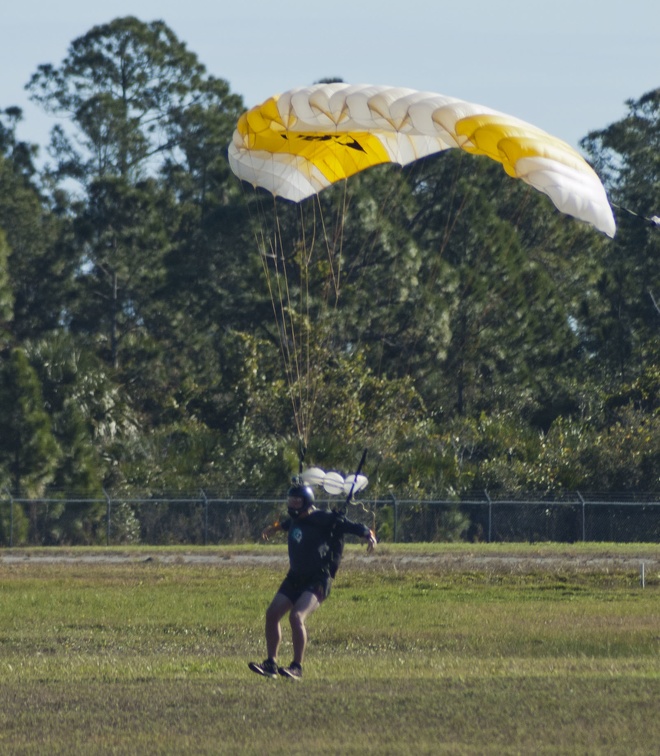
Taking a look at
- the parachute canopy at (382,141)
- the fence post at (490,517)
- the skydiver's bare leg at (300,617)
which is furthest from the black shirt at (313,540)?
the fence post at (490,517)

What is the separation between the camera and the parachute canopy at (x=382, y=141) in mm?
14336

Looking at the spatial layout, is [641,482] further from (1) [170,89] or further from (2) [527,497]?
(1) [170,89]

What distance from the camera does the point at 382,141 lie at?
61.4 feet

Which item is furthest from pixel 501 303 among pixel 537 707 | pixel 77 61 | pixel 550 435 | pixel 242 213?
pixel 537 707

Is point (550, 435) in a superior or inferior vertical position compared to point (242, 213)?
inferior

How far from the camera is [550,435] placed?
4156 cm

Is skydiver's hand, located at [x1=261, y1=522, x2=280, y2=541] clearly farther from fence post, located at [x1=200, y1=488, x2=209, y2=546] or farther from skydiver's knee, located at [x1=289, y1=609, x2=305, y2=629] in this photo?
fence post, located at [x1=200, y1=488, x2=209, y2=546]

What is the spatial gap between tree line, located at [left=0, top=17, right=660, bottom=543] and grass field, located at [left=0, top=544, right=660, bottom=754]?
29.0 ft

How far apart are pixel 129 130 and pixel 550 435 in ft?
70.3

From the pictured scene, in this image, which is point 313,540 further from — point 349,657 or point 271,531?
point 349,657

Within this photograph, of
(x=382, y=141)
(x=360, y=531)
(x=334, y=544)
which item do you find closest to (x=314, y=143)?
(x=382, y=141)

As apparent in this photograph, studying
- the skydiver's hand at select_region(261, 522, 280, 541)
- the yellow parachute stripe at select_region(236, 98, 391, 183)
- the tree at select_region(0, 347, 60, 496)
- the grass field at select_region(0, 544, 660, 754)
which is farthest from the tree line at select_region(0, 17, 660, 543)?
the skydiver's hand at select_region(261, 522, 280, 541)

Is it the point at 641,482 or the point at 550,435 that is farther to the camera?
the point at 550,435

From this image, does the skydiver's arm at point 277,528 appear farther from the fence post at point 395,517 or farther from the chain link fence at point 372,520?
the chain link fence at point 372,520
